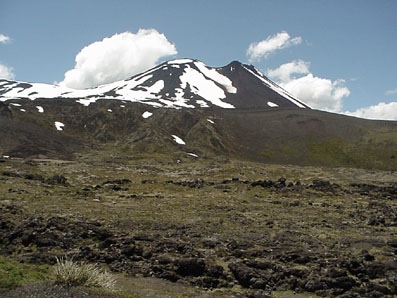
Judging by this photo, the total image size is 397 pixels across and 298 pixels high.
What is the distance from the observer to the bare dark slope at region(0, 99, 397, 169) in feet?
387

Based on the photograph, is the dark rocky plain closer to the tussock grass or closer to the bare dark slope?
the tussock grass

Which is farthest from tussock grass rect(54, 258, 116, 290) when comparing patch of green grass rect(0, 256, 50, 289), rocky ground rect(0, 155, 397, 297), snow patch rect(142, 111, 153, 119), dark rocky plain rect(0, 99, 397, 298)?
snow patch rect(142, 111, 153, 119)

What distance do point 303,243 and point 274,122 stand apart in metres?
133

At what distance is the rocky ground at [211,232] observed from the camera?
23.3 meters

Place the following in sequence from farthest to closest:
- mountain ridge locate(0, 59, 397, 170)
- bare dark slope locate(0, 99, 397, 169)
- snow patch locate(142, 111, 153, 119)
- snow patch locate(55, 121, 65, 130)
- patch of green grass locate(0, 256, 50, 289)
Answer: snow patch locate(142, 111, 153, 119) → snow patch locate(55, 121, 65, 130) → bare dark slope locate(0, 99, 397, 169) → mountain ridge locate(0, 59, 397, 170) → patch of green grass locate(0, 256, 50, 289)

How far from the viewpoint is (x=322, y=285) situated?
2225cm

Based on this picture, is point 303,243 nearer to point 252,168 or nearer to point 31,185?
point 31,185

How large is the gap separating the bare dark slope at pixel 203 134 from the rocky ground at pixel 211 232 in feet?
167

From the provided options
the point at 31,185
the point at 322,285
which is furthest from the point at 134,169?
the point at 322,285

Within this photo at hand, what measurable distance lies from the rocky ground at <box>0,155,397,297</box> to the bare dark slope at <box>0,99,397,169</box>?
5098 cm

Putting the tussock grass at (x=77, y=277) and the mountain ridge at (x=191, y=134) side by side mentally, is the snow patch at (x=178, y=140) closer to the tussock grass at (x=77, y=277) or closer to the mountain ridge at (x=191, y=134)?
the mountain ridge at (x=191, y=134)

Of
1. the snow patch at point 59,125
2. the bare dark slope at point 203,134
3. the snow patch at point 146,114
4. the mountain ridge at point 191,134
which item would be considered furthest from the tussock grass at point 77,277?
the snow patch at point 146,114

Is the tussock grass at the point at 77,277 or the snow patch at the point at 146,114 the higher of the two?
the snow patch at the point at 146,114

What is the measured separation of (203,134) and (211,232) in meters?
102
